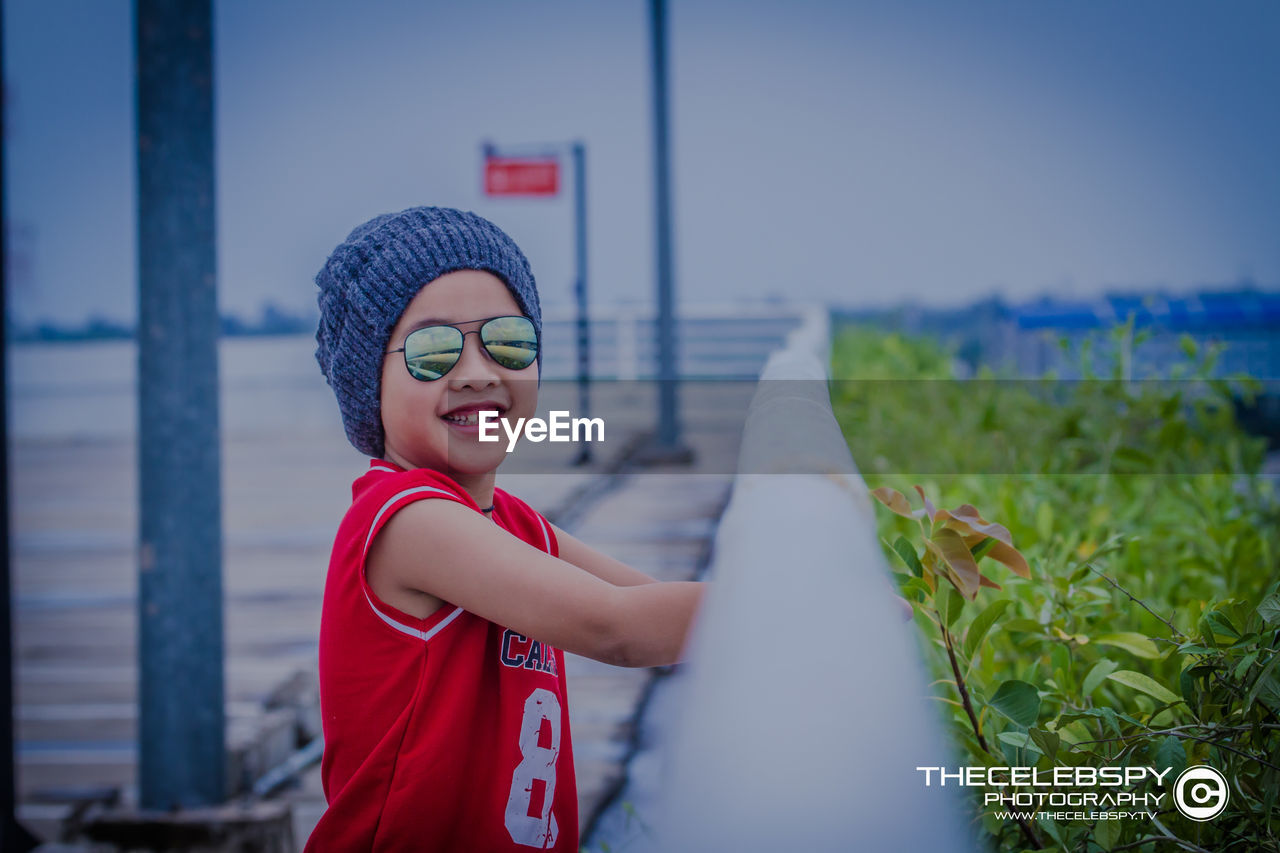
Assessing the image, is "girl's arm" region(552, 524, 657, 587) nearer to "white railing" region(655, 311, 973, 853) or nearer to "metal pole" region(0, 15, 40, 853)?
"white railing" region(655, 311, 973, 853)

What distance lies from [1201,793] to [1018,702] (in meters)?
0.20

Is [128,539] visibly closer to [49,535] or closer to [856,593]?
[49,535]

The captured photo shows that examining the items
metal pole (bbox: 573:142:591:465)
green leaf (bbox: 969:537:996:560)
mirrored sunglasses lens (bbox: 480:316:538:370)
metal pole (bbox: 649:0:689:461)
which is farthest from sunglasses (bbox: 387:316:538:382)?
metal pole (bbox: 649:0:689:461)

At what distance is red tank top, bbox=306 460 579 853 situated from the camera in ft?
3.37

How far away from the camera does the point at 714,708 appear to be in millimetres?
514

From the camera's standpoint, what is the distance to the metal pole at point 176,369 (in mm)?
2086

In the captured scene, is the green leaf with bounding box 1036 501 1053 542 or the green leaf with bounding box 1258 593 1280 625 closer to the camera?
the green leaf with bounding box 1258 593 1280 625

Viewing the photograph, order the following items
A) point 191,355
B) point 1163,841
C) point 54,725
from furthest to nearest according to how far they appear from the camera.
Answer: point 54,725 → point 191,355 → point 1163,841

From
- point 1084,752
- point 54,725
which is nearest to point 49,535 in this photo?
point 54,725

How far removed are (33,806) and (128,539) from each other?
368 centimetres

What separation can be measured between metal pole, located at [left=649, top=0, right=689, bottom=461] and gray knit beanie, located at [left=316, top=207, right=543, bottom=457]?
17.3ft

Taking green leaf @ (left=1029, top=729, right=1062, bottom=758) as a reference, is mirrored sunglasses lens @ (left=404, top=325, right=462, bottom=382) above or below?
above

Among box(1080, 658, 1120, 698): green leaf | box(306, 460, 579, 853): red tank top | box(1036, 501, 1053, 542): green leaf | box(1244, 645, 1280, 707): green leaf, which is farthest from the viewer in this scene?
box(1036, 501, 1053, 542): green leaf

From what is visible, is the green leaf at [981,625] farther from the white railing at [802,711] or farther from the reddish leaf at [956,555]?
the white railing at [802,711]
